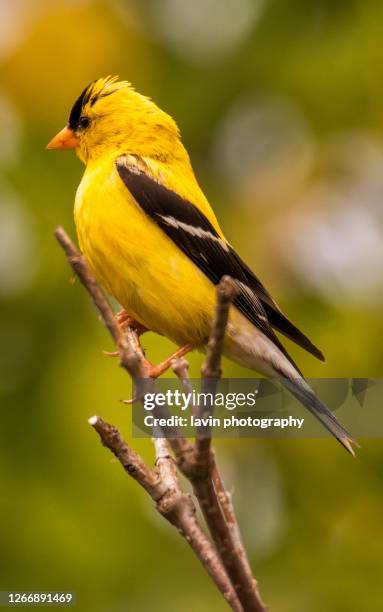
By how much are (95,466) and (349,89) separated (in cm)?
236

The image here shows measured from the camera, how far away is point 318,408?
3.62m

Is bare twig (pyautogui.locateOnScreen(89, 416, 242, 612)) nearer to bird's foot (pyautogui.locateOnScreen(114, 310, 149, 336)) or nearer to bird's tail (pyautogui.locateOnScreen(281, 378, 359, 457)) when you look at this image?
bird's tail (pyautogui.locateOnScreen(281, 378, 359, 457))

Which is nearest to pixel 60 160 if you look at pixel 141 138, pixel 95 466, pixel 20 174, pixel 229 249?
pixel 20 174

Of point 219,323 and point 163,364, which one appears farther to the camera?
point 163,364

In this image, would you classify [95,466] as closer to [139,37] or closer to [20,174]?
[20,174]

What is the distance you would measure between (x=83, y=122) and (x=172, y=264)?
39.6 inches

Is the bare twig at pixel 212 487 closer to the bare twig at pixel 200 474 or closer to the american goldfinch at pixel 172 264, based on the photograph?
the bare twig at pixel 200 474

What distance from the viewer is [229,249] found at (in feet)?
12.8

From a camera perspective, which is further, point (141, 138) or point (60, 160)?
point (60, 160)

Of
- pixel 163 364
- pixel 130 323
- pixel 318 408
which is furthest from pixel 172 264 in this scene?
pixel 318 408

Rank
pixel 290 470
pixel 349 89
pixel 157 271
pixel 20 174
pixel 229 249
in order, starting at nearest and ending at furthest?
pixel 157 271
pixel 229 249
pixel 290 470
pixel 20 174
pixel 349 89

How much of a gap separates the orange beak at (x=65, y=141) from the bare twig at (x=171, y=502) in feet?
7.02

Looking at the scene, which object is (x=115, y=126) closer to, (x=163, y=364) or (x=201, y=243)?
(x=201, y=243)

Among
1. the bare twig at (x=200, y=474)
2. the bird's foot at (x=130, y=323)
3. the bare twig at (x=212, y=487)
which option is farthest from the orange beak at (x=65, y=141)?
the bare twig at (x=212, y=487)
